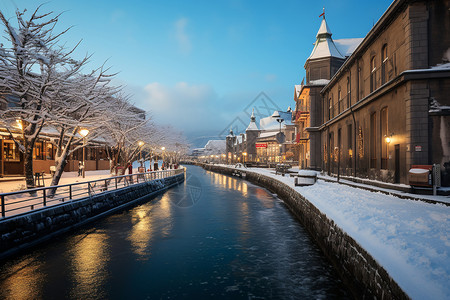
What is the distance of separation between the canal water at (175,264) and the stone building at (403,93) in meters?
6.89

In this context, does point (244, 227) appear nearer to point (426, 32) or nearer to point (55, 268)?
point (55, 268)

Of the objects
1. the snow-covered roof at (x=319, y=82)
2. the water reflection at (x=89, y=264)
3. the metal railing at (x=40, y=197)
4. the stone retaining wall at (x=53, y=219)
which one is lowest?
the water reflection at (x=89, y=264)

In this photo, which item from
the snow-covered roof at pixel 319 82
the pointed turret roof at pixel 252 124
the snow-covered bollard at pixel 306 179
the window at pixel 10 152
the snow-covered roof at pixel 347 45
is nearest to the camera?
the snow-covered bollard at pixel 306 179

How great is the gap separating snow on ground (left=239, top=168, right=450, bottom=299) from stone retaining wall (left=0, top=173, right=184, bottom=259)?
9.93 meters

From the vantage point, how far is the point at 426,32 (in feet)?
46.2

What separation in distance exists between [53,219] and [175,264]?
5.80 metres

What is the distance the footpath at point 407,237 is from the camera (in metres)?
4.37

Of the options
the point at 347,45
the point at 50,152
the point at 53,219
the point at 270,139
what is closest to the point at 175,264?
the point at 53,219

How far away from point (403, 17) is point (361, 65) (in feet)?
25.1

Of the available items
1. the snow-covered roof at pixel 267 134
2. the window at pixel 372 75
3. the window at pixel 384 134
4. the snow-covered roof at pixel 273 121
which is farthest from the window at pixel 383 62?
the snow-covered roof at pixel 267 134

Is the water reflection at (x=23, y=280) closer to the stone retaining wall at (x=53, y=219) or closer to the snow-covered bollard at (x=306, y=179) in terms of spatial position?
the stone retaining wall at (x=53, y=219)

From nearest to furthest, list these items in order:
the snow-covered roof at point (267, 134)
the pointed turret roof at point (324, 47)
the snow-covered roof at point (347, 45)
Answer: the pointed turret roof at point (324, 47), the snow-covered roof at point (347, 45), the snow-covered roof at point (267, 134)

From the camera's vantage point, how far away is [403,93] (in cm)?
1491

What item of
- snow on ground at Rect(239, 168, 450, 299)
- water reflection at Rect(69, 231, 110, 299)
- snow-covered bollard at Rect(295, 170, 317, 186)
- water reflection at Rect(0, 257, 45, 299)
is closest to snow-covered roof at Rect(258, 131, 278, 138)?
snow-covered bollard at Rect(295, 170, 317, 186)
